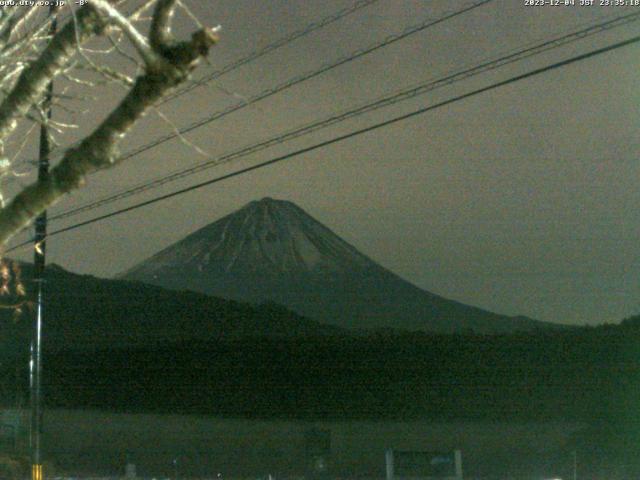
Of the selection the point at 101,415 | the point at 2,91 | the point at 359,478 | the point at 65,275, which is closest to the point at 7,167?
the point at 2,91

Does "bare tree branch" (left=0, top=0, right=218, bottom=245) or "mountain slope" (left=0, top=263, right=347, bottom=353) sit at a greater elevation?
"mountain slope" (left=0, top=263, right=347, bottom=353)

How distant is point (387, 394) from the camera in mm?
51938

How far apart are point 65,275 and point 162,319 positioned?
25.5ft

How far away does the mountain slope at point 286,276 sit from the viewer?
12656 centimetres

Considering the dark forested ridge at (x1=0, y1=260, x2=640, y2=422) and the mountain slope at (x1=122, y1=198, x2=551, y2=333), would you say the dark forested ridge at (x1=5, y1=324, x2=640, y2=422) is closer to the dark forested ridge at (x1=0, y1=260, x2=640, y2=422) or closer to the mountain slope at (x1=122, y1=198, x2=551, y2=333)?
the dark forested ridge at (x1=0, y1=260, x2=640, y2=422)

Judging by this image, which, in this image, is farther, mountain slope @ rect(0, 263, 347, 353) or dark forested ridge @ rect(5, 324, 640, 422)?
mountain slope @ rect(0, 263, 347, 353)

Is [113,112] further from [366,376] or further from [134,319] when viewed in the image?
[134,319]

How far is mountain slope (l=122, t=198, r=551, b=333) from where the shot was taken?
415 feet

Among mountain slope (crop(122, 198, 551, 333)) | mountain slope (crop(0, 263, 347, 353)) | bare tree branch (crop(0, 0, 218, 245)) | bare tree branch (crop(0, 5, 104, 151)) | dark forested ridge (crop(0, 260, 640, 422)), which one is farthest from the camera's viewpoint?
mountain slope (crop(122, 198, 551, 333))

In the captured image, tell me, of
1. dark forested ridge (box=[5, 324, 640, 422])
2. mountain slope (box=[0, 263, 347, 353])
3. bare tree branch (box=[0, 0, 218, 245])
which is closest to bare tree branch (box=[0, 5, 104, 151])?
bare tree branch (box=[0, 0, 218, 245])

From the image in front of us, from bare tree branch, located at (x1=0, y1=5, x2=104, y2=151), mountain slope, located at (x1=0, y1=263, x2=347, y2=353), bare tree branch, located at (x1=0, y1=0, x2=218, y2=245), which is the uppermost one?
mountain slope, located at (x1=0, y1=263, x2=347, y2=353)

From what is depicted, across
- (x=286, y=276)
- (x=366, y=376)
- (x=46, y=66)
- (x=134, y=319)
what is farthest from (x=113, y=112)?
(x=286, y=276)

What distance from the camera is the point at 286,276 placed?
495 feet

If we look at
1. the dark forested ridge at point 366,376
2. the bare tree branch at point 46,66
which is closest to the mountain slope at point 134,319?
the dark forested ridge at point 366,376
